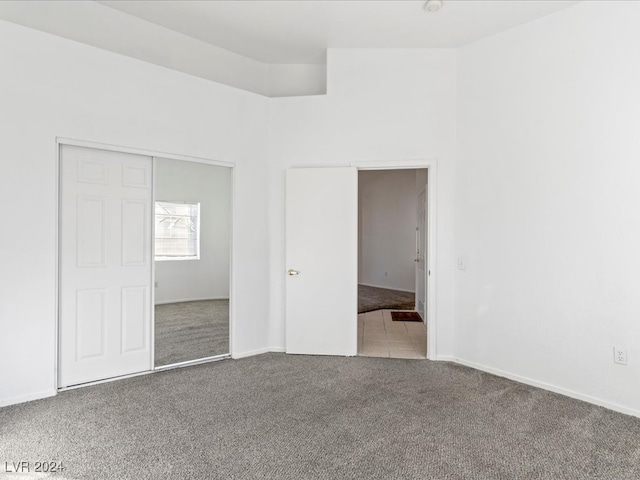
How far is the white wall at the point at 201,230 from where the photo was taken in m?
3.51

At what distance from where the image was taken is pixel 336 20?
3453mm

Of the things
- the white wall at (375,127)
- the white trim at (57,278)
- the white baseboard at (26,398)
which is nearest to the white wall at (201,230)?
the white wall at (375,127)

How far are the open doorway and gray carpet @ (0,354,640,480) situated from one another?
2.43 metres

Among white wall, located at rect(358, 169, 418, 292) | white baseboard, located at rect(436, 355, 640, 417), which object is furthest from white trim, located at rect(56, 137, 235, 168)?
white wall, located at rect(358, 169, 418, 292)

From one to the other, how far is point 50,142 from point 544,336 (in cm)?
426

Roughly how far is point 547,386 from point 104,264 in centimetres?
385

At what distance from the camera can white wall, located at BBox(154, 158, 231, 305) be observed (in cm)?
351

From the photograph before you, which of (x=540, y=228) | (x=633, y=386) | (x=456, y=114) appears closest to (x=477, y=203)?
(x=540, y=228)

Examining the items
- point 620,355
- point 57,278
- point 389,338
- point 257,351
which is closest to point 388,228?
point 389,338

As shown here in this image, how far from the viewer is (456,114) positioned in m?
3.79

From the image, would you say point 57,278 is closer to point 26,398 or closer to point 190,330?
point 26,398

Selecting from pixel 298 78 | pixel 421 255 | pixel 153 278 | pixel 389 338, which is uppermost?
pixel 298 78

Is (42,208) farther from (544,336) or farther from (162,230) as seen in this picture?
(544,336)

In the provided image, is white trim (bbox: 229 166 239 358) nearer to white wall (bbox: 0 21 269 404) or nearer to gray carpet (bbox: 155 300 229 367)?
gray carpet (bbox: 155 300 229 367)
